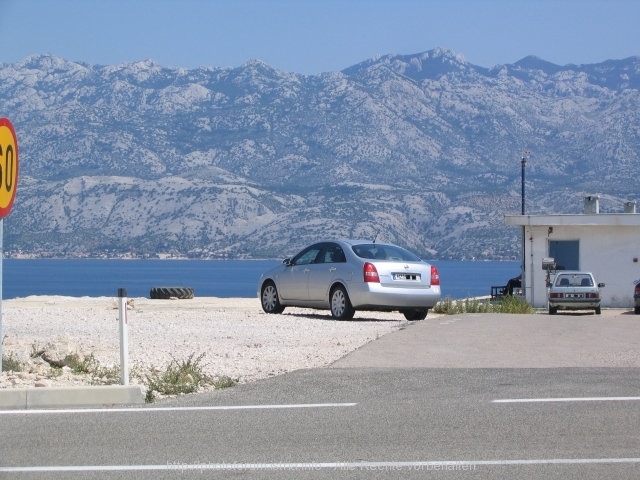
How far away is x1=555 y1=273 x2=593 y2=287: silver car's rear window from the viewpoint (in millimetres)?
29906

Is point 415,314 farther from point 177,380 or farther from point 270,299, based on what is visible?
point 177,380

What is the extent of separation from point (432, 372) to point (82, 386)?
4.01 meters

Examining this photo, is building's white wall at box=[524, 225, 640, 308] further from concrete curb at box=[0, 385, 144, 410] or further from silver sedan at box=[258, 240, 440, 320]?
concrete curb at box=[0, 385, 144, 410]

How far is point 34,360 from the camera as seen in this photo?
1203 centimetres

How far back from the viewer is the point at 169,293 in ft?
115

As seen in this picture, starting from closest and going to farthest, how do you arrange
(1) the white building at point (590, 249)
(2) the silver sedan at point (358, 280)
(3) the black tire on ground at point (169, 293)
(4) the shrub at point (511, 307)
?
(2) the silver sedan at point (358, 280) < (4) the shrub at point (511, 307) < (3) the black tire on ground at point (169, 293) < (1) the white building at point (590, 249)

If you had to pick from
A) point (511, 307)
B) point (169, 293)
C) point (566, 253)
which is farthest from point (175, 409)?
point (566, 253)

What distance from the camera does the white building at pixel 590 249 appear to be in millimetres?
37188

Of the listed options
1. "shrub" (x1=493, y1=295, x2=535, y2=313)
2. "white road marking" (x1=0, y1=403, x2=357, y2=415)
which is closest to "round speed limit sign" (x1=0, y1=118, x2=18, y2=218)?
"white road marking" (x1=0, y1=403, x2=357, y2=415)

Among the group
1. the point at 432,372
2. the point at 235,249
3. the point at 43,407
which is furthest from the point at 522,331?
the point at 235,249

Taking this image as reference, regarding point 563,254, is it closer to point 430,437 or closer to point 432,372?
point 432,372

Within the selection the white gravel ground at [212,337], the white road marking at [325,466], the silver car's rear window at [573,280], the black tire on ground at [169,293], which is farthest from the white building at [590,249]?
the white road marking at [325,466]

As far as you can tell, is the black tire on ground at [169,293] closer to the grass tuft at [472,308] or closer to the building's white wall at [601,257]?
the grass tuft at [472,308]

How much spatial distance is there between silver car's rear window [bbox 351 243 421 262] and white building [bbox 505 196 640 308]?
17.9 metres
